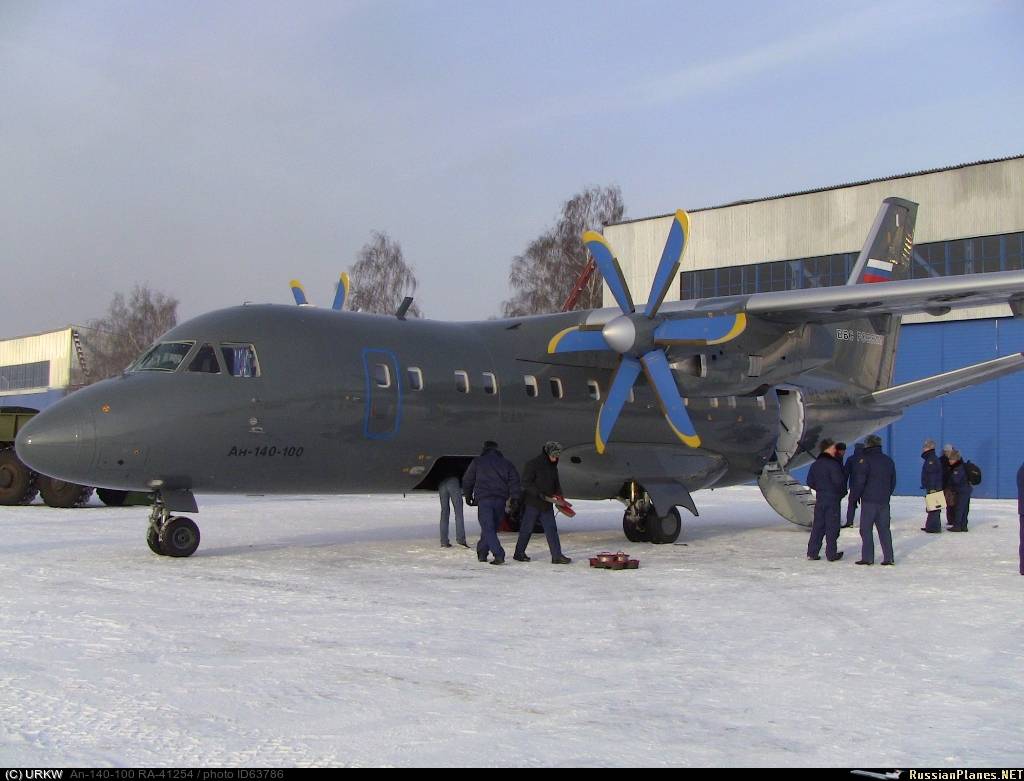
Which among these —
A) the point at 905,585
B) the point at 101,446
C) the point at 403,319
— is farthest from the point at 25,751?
the point at 403,319

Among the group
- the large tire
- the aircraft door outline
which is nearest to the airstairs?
the aircraft door outline

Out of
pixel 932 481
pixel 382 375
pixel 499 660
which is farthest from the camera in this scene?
pixel 932 481

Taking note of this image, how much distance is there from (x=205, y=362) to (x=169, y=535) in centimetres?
230

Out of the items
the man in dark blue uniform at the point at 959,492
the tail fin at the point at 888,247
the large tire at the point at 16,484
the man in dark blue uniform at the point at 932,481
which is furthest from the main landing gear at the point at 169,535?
the large tire at the point at 16,484

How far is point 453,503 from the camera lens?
1509 cm

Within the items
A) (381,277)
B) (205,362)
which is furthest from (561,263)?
(205,362)

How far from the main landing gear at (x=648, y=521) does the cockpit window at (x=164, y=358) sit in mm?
7547

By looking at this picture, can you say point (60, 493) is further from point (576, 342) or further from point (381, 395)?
point (576, 342)

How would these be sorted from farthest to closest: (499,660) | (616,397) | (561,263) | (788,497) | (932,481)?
(561,263) < (932,481) < (788,497) < (616,397) < (499,660)

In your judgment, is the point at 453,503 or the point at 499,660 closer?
the point at 499,660

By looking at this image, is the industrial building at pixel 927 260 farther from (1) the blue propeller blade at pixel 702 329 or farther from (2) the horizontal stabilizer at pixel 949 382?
(1) the blue propeller blade at pixel 702 329

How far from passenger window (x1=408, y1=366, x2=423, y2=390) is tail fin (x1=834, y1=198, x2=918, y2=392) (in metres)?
8.74

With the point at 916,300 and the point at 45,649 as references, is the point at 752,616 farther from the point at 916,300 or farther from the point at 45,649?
the point at 916,300

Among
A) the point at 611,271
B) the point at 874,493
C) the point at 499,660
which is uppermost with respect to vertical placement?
the point at 611,271
